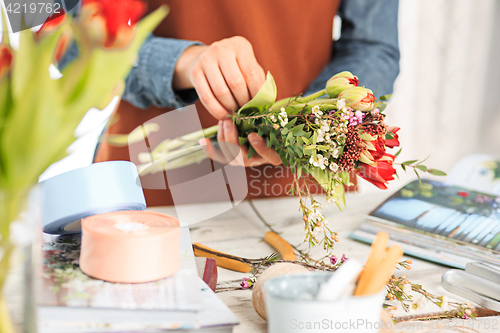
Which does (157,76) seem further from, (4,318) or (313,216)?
(4,318)

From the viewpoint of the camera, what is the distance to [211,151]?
0.57 meters

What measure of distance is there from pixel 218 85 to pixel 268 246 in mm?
225

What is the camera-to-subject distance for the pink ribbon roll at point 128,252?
0.29 metres

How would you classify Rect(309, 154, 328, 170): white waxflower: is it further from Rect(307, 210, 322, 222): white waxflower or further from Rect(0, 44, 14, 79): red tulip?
Rect(0, 44, 14, 79): red tulip

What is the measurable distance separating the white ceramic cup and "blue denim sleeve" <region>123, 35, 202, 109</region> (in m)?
0.51

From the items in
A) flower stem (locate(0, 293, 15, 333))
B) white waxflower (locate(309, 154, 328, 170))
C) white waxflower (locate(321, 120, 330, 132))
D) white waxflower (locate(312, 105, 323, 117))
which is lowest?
flower stem (locate(0, 293, 15, 333))

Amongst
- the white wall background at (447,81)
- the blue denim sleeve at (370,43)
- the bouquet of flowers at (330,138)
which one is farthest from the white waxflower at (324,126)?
the white wall background at (447,81)

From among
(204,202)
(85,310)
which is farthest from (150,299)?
(204,202)

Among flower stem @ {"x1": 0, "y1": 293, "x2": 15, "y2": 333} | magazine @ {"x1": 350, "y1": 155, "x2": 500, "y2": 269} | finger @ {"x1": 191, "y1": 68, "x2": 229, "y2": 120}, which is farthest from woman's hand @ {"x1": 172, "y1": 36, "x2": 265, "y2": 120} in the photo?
flower stem @ {"x1": 0, "y1": 293, "x2": 15, "y2": 333}

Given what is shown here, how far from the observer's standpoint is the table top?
360 millimetres

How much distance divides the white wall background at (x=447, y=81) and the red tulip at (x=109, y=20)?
5.06 feet

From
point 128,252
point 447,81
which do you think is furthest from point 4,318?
point 447,81

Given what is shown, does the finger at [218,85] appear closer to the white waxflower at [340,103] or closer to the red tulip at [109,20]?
the white waxflower at [340,103]

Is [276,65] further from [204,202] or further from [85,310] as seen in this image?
[85,310]
